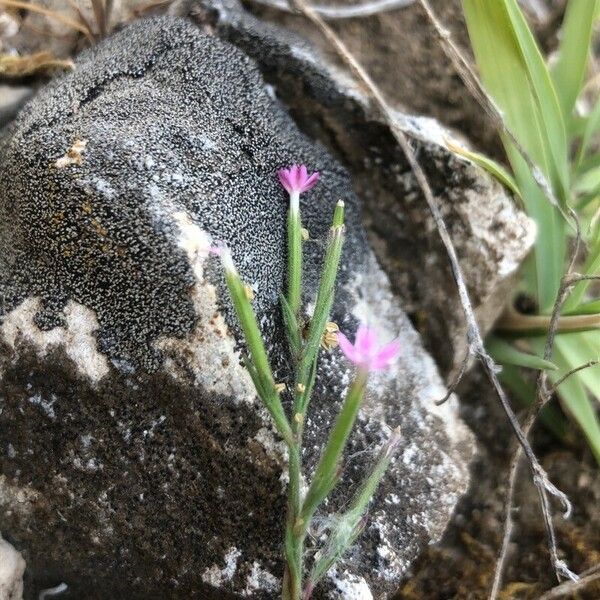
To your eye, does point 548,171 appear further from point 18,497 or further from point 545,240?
point 18,497

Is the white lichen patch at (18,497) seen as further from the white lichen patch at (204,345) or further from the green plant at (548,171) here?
the green plant at (548,171)

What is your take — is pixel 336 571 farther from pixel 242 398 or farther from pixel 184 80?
pixel 184 80

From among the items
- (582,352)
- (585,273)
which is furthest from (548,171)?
(582,352)

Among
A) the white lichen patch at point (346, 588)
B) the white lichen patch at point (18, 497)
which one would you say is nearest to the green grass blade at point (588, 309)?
the white lichen patch at point (346, 588)

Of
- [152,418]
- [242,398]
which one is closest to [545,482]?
[242,398]

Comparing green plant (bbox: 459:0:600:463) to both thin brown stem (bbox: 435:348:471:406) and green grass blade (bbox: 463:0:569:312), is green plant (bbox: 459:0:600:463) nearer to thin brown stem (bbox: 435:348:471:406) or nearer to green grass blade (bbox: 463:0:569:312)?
green grass blade (bbox: 463:0:569:312)

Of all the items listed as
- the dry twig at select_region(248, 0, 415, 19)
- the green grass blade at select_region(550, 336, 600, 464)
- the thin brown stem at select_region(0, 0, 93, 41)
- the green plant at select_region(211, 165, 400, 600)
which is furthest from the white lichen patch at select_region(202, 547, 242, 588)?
the dry twig at select_region(248, 0, 415, 19)
